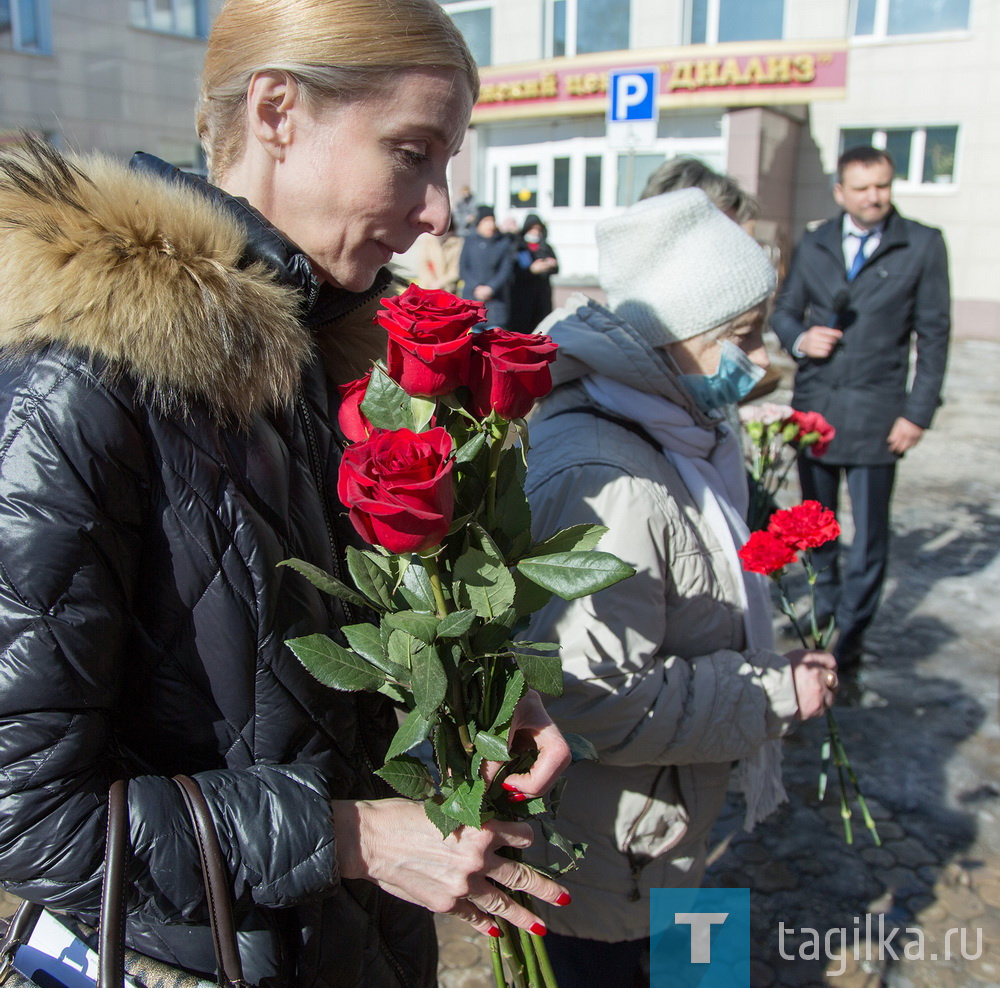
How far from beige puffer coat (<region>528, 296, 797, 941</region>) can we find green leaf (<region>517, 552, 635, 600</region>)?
0.64 m

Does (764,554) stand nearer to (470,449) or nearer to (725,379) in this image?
(725,379)

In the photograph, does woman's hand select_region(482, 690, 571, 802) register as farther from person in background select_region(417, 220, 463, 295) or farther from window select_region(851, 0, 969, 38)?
window select_region(851, 0, 969, 38)

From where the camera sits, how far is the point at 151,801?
103 centimetres

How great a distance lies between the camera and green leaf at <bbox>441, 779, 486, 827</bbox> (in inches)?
42.4

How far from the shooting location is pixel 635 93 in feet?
24.4

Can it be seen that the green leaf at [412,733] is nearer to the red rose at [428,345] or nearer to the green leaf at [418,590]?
the green leaf at [418,590]

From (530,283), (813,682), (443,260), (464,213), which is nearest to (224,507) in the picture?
(813,682)

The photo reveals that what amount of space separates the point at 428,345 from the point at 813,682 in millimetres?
1305

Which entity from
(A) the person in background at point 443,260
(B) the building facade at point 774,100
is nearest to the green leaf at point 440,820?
(A) the person in background at point 443,260

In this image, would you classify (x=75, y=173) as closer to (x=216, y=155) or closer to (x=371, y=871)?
Result: (x=216, y=155)

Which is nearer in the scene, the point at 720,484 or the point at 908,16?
the point at 720,484

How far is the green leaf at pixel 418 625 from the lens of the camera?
1.01 m

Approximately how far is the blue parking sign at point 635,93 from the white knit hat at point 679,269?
19.7 feet

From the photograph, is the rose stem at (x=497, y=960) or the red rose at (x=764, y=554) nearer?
the rose stem at (x=497, y=960)
